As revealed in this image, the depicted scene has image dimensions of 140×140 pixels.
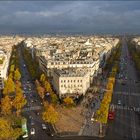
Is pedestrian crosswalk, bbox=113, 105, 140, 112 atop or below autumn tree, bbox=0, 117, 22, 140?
below

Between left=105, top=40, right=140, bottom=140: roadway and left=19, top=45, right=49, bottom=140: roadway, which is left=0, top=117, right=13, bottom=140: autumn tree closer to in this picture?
left=19, top=45, right=49, bottom=140: roadway

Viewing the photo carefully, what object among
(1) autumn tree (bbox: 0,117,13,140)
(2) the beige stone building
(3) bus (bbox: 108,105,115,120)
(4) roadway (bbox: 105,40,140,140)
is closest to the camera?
(1) autumn tree (bbox: 0,117,13,140)

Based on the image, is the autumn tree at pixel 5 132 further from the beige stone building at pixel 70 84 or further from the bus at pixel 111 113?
the beige stone building at pixel 70 84

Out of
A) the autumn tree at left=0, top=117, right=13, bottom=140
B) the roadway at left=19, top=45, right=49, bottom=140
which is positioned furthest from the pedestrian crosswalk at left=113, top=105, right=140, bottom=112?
the autumn tree at left=0, top=117, right=13, bottom=140

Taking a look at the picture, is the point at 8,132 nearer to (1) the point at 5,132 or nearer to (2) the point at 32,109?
(1) the point at 5,132

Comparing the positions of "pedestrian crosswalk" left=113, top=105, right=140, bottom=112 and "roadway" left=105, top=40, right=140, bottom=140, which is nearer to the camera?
"roadway" left=105, top=40, right=140, bottom=140

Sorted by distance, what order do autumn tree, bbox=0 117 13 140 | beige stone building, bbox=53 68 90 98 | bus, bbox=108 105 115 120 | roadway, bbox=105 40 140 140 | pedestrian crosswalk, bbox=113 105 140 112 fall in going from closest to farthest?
1. autumn tree, bbox=0 117 13 140
2. roadway, bbox=105 40 140 140
3. bus, bbox=108 105 115 120
4. pedestrian crosswalk, bbox=113 105 140 112
5. beige stone building, bbox=53 68 90 98

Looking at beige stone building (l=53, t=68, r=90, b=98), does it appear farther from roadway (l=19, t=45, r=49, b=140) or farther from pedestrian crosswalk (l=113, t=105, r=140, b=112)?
pedestrian crosswalk (l=113, t=105, r=140, b=112)

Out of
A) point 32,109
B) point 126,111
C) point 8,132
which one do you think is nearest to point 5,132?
point 8,132

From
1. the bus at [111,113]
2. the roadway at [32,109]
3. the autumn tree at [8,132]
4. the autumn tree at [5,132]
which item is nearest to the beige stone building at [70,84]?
the roadway at [32,109]

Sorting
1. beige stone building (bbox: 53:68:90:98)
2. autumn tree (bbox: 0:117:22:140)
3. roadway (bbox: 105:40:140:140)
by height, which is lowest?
roadway (bbox: 105:40:140:140)
